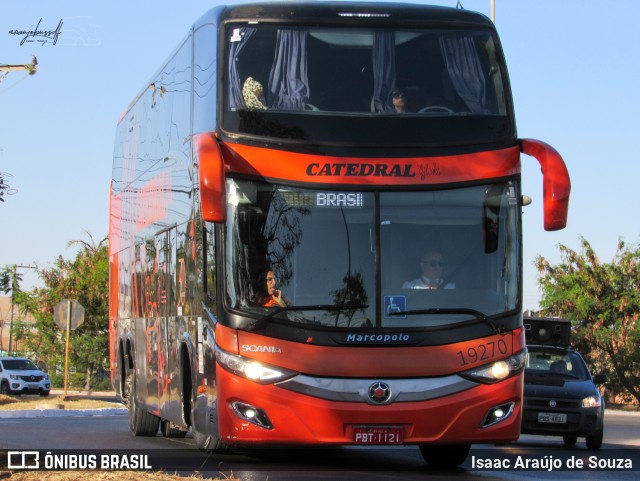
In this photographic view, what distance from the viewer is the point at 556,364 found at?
917 inches

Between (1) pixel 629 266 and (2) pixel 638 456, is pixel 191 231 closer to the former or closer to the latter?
(2) pixel 638 456

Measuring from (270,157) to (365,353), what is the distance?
2.04 metres

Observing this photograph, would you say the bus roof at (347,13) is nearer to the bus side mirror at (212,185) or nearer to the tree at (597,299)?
the bus side mirror at (212,185)

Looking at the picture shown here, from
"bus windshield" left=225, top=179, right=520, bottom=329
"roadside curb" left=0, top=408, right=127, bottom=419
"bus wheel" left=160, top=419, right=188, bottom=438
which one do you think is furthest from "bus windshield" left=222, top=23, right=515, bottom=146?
"roadside curb" left=0, top=408, right=127, bottom=419

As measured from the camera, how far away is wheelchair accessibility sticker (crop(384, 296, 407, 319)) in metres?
12.3

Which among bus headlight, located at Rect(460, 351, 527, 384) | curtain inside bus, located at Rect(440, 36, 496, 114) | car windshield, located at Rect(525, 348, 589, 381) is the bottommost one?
car windshield, located at Rect(525, 348, 589, 381)

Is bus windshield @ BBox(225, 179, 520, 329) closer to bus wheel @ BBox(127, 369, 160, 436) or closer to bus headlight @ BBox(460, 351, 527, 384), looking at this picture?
bus headlight @ BBox(460, 351, 527, 384)

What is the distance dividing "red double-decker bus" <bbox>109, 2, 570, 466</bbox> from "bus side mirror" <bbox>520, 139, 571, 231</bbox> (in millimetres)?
17

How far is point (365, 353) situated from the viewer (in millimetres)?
12141

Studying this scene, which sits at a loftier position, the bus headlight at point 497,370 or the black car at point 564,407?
the bus headlight at point 497,370

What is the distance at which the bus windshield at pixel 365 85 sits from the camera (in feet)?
41.5

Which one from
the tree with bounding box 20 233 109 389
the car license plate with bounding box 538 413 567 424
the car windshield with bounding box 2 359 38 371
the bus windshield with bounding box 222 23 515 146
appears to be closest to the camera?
the bus windshield with bounding box 222 23 515 146

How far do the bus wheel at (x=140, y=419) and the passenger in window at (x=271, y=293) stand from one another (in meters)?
8.13

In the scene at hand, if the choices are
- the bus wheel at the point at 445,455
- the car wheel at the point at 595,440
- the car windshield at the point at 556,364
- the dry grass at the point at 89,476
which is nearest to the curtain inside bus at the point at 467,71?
the bus wheel at the point at 445,455
